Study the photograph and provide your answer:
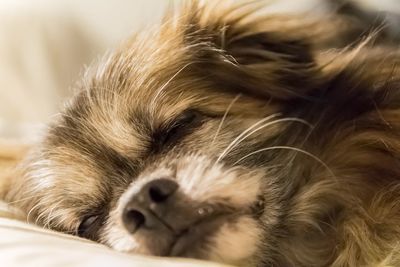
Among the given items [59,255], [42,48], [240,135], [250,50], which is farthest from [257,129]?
[42,48]

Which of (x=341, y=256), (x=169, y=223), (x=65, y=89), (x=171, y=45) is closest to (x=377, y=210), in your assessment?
(x=341, y=256)

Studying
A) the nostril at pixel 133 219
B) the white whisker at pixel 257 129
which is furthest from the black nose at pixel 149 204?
the white whisker at pixel 257 129

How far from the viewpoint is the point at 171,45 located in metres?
1.29

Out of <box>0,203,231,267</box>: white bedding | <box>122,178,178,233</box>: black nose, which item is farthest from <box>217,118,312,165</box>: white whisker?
<box>0,203,231,267</box>: white bedding

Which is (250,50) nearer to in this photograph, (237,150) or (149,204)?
(237,150)

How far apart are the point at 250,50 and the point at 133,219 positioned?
1.27ft

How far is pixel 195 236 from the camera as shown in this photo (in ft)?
3.44

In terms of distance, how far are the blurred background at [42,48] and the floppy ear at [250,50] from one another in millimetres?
396

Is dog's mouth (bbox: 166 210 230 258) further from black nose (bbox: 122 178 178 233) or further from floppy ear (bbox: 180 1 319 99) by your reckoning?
floppy ear (bbox: 180 1 319 99)

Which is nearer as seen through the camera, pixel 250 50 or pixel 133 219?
pixel 133 219

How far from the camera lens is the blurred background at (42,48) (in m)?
1.70

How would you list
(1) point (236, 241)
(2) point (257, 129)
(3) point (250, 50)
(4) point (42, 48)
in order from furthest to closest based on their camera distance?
(4) point (42, 48)
(3) point (250, 50)
(2) point (257, 129)
(1) point (236, 241)

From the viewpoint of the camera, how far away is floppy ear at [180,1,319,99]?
4.04 feet

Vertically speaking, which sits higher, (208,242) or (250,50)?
(250,50)
